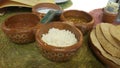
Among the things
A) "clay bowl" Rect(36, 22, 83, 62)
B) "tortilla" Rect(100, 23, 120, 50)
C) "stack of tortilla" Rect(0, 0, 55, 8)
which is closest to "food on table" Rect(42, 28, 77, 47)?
"clay bowl" Rect(36, 22, 83, 62)

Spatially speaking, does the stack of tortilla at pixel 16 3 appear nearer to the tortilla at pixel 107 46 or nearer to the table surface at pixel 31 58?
the table surface at pixel 31 58

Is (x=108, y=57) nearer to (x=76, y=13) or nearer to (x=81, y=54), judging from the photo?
(x=81, y=54)

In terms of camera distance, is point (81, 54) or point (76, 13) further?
point (76, 13)

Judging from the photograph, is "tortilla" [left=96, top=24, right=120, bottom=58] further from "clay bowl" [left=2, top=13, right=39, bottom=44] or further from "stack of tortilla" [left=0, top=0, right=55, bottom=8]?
"stack of tortilla" [left=0, top=0, right=55, bottom=8]

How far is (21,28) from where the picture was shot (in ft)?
2.28

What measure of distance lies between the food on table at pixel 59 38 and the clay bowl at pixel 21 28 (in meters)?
0.07

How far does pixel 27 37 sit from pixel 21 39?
0.02 metres

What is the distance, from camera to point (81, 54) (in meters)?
0.67

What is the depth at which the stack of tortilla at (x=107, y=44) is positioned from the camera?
58 centimetres

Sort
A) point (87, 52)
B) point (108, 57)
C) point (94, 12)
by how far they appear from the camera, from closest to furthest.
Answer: point (108, 57) → point (87, 52) → point (94, 12)

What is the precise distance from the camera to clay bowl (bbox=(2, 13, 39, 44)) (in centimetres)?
63

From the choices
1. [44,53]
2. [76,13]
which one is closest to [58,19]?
[76,13]

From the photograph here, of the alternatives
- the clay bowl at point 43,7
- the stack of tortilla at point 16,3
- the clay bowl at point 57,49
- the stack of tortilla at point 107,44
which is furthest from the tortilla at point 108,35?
the stack of tortilla at point 16,3

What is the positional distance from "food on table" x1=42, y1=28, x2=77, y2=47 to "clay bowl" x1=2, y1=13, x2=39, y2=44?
67 mm
